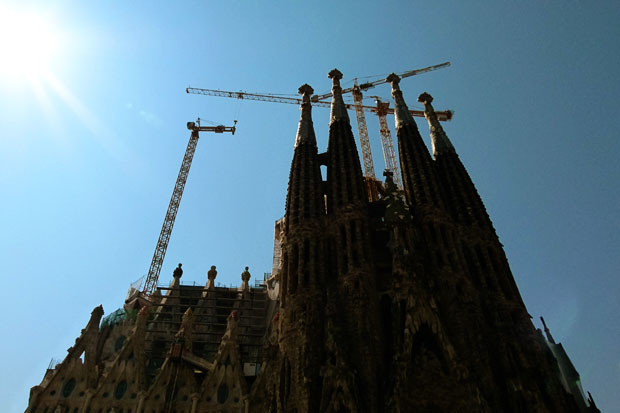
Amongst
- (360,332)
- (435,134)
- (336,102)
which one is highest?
(336,102)

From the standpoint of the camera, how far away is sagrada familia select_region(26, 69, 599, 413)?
19844mm

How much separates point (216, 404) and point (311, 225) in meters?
10.9

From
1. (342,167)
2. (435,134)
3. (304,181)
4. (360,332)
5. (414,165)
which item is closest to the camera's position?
(360,332)

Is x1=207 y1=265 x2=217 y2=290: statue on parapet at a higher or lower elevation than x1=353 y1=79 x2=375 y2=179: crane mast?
lower

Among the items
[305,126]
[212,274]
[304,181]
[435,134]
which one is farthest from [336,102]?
[212,274]

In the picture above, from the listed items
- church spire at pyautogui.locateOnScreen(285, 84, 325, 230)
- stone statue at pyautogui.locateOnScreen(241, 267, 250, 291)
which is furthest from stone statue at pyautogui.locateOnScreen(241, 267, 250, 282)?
church spire at pyautogui.locateOnScreen(285, 84, 325, 230)

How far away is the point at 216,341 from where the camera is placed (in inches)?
1321

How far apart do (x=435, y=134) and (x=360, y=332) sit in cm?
1965

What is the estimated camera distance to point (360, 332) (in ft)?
69.4

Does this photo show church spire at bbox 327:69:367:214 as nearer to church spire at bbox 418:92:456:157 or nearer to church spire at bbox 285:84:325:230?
church spire at bbox 285:84:325:230

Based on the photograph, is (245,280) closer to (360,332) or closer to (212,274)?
(212,274)

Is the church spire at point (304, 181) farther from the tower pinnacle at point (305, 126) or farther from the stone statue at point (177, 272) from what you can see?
the stone statue at point (177, 272)

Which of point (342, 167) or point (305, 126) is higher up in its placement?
point (305, 126)

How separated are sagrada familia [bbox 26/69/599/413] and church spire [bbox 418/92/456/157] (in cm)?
19
